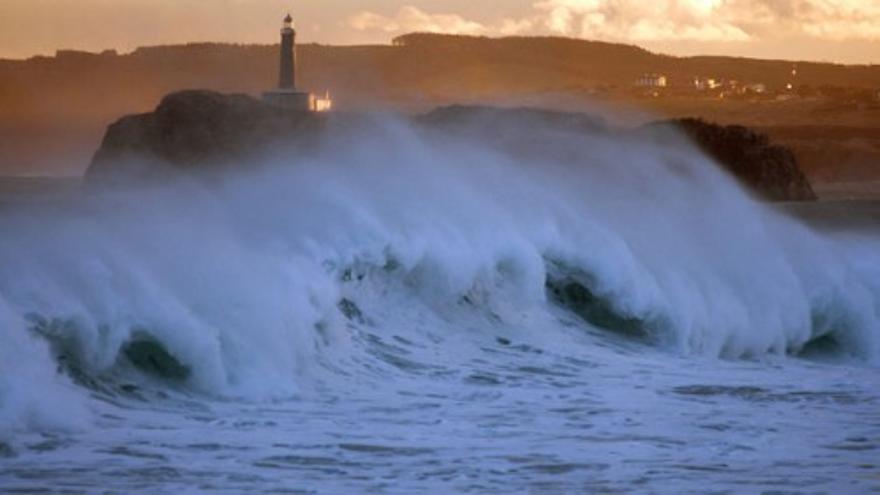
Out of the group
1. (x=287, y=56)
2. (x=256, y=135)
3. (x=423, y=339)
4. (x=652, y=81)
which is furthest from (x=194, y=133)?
(x=652, y=81)

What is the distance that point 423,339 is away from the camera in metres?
15.7

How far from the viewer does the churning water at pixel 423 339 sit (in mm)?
10141

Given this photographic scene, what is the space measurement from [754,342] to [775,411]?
651cm

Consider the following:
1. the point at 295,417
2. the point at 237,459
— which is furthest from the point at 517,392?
the point at 237,459

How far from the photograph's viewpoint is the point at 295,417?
1139cm

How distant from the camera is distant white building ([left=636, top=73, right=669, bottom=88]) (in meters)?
86.9

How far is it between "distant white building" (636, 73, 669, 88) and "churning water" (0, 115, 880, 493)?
63007mm

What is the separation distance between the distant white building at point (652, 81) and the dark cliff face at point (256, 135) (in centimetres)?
2842

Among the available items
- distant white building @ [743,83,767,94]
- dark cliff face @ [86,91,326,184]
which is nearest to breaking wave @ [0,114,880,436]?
dark cliff face @ [86,91,326,184]

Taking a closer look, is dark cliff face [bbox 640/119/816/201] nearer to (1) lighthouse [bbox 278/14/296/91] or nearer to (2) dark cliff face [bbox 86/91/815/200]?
(2) dark cliff face [bbox 86/91/815/200]

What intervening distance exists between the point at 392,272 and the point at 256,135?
34032 millimetres

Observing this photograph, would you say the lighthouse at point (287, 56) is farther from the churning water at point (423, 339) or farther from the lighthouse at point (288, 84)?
the churning water at point (423, 339)

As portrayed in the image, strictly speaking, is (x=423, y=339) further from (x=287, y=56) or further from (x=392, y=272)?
(x=287, y=56)

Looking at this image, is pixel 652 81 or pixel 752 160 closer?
pixel 752 160
